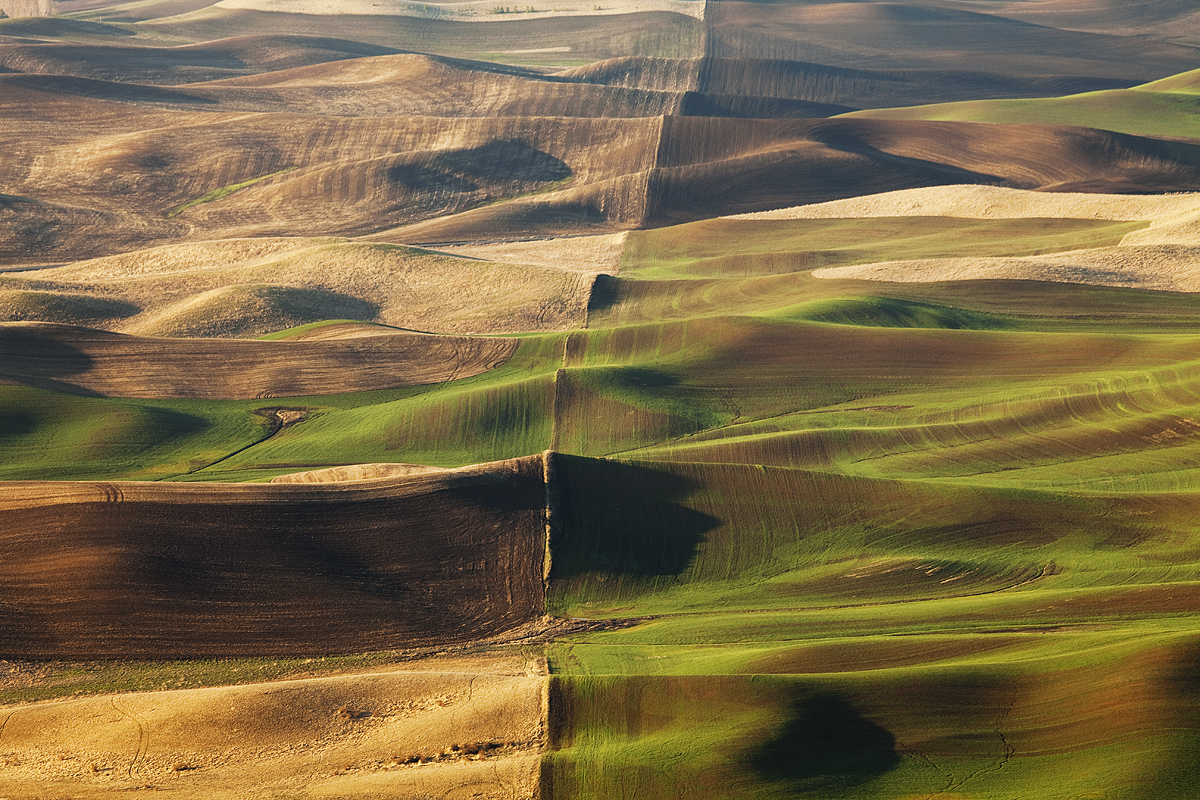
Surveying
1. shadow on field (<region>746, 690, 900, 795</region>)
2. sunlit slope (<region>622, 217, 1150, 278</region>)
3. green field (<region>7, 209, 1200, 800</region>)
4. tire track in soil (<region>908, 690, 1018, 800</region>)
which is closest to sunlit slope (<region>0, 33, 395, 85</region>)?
sunlit slope (<region>622, 217, 1150, 278</region>)

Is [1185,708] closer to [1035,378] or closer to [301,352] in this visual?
[1035,378]

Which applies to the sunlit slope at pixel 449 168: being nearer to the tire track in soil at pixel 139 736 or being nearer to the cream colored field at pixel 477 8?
the tire track in soil at pixel 139 736

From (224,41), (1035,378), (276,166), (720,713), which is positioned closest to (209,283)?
(276,166)

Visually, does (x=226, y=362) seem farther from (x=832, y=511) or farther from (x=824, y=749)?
(x=824, y=749)

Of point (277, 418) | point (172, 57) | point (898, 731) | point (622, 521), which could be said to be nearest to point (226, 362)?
point (277, 418)

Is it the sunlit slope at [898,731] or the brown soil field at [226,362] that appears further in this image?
the brown soil field at [226,362]

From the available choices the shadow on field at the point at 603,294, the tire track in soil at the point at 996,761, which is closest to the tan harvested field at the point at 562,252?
the shadow on field at the point at 603,294
